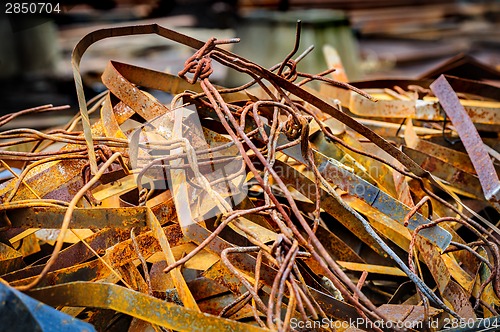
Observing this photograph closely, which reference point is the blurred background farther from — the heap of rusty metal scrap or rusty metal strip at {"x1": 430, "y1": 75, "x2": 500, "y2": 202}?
the heap of rusty metal scrap

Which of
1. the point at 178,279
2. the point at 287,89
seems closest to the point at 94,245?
the point at 178,279

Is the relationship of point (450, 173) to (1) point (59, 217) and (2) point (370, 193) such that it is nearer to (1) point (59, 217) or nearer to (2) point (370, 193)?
(2) point (370, 193)

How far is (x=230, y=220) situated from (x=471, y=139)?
2.78 ft

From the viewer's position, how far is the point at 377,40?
6.99 meters

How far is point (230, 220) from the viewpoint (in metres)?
1.08

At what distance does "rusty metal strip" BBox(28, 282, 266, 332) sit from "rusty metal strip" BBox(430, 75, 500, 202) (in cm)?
78

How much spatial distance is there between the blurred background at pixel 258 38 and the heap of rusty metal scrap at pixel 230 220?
1.08 meters

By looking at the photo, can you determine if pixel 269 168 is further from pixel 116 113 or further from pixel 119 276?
pixel 116 113

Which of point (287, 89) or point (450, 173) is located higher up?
point (287, 89)

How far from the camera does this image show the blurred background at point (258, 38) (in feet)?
12.5

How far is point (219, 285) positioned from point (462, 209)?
2.35 feet

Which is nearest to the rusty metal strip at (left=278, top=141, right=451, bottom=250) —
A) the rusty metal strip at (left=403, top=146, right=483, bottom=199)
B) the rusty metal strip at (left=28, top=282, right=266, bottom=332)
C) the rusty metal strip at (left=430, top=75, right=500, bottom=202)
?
the rusty metal strip at (left=430, top=75, right=500, bottom=202)

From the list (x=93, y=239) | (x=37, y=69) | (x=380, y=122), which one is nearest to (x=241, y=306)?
(x=93, y=239)

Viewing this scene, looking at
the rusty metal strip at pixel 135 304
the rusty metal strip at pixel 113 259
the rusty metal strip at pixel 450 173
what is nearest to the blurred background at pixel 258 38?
the rusty metal strip at pixel 450 173
